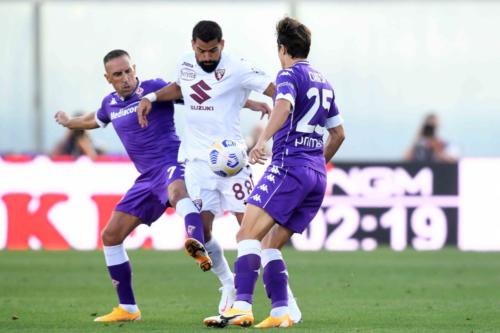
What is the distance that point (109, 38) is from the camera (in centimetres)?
2375

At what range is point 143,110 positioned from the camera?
1126cm

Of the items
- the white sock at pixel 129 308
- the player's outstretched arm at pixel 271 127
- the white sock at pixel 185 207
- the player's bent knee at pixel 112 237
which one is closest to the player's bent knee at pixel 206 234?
the white sock at pixel 185 207

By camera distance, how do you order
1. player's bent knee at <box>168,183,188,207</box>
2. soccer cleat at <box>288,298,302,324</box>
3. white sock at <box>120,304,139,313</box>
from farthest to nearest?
white sock at <box>120,304,139,313</box> → player's bent knee at <box>168,183,188,207</box> → soccer cleat at <box>288,298,302,324</box>

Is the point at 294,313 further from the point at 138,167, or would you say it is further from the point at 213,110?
the point at 138,167

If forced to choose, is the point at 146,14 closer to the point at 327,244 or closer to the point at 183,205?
the point at 327,244

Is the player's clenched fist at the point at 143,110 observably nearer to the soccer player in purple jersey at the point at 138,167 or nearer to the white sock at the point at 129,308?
the soccer player in purple jersey at the point at 138,167

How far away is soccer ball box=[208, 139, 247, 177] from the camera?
1108 centimetres

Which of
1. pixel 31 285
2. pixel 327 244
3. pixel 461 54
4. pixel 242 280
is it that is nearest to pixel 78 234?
pixel 327 244

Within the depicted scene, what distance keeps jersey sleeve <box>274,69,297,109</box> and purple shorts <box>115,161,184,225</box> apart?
5.71 feet

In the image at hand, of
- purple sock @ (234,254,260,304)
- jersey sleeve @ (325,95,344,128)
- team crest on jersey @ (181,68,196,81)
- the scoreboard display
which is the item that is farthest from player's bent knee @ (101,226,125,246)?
the scoreboard display

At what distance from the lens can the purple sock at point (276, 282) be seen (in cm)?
1032

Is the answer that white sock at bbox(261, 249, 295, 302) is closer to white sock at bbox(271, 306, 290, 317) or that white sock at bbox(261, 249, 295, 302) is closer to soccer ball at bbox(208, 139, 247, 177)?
white sock at bbox(271, 306, 290, 317)

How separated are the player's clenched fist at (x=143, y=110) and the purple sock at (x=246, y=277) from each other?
66.1 inches

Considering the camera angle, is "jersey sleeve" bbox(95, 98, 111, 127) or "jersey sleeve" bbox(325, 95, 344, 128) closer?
"jersey sleeve" bbox(325, 95, 344, 128)
